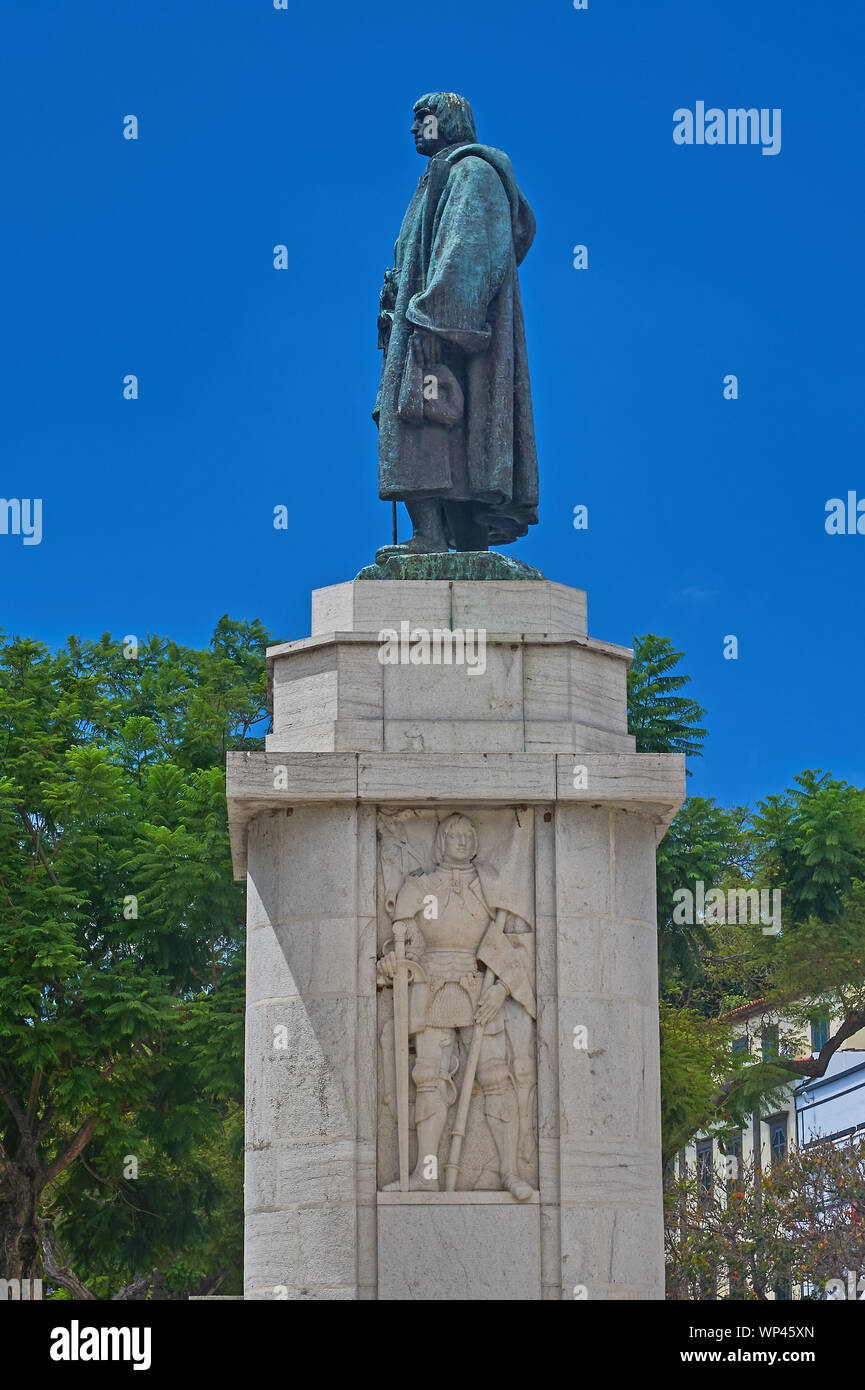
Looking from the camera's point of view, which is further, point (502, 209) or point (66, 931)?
point (66, 931)

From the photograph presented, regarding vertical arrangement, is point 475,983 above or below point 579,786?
below

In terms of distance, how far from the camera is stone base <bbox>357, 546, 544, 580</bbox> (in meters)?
17.5

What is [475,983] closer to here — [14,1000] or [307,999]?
[307,999]

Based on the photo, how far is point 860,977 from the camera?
1732 inches

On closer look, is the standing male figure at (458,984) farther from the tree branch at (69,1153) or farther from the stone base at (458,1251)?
the tree branch at (69,1153)

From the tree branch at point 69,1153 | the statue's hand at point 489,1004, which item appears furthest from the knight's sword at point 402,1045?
the tree branch at point 69,1153

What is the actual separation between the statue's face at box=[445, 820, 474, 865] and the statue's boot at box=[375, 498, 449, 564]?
2786 mm

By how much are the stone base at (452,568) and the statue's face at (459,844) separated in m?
2.30

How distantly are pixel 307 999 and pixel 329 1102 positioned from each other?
806 mm

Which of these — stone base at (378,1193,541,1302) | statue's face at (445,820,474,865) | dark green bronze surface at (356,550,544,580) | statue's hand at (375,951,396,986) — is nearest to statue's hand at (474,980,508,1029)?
statue's hand at (375,951,396,986)

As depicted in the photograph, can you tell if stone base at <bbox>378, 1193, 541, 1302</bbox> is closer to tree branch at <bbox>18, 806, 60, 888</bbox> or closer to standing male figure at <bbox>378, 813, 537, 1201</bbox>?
standing male figure at <bbox>378, 813, 537, 1201</bbox>
